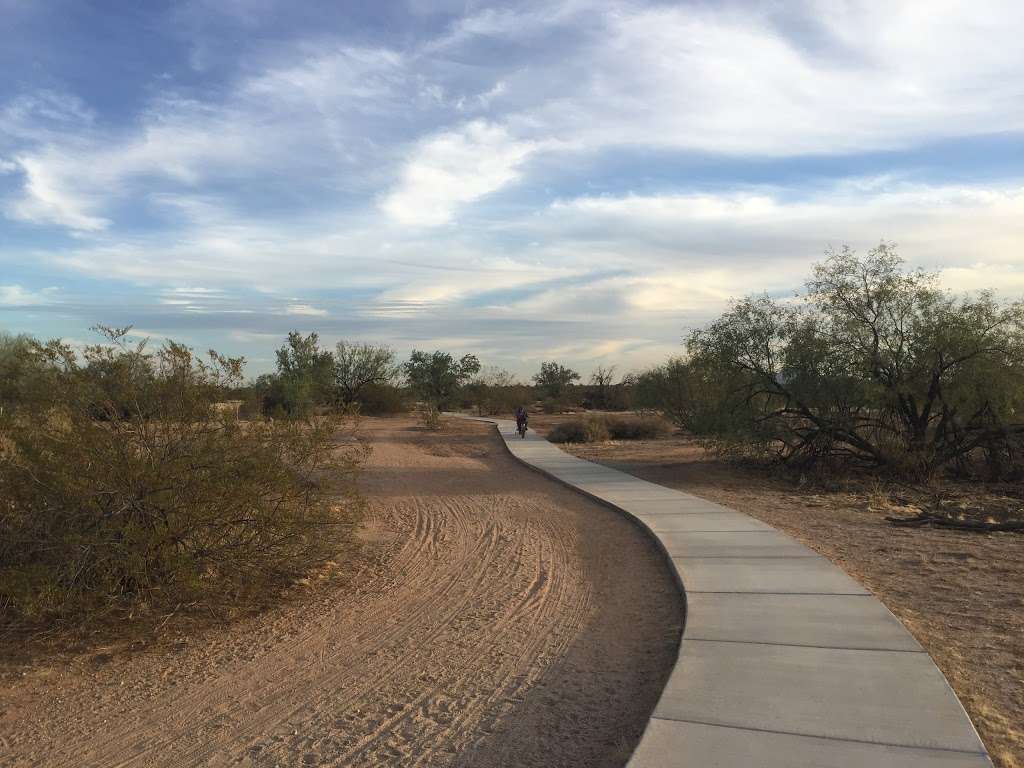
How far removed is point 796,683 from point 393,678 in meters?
2.59

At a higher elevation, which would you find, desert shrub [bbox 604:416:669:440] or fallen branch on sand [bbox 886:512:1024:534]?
desert shrub [bbox 604:416:669:440]


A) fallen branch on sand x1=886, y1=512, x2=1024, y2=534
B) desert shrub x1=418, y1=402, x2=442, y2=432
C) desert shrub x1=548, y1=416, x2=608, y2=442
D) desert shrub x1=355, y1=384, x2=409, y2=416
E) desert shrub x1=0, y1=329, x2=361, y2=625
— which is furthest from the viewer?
desert shrub x1=355, y1=384, x2=409, y2=416

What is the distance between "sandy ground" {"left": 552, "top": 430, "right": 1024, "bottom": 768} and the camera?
189 inches

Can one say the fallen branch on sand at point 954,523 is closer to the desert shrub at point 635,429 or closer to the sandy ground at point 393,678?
the sandy ground at point 393,678

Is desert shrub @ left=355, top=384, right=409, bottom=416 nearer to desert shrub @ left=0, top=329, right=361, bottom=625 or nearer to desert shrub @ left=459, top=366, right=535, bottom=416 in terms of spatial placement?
desert shrub @ left=459, top=366, right=535, bottom=416

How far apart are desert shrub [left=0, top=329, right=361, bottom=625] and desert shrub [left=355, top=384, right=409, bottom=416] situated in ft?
139

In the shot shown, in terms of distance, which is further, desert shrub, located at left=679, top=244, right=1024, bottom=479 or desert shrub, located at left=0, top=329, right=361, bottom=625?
desert shrub, located at left=679, top=244, right=1024, bottom=479

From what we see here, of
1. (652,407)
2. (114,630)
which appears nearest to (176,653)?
(114,630)

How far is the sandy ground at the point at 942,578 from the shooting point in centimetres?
479

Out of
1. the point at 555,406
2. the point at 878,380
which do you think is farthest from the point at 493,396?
the point at 878,380

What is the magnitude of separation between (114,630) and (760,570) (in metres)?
5.82

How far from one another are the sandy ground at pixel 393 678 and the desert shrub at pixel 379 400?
Result: 40401 mm

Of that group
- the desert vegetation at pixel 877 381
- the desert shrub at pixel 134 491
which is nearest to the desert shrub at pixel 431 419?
the desert vegetation at pixel 877 381

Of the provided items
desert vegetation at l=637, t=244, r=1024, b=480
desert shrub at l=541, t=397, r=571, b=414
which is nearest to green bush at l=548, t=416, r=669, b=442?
desert vegetation at l=637, t=244, r=1024, b=480
